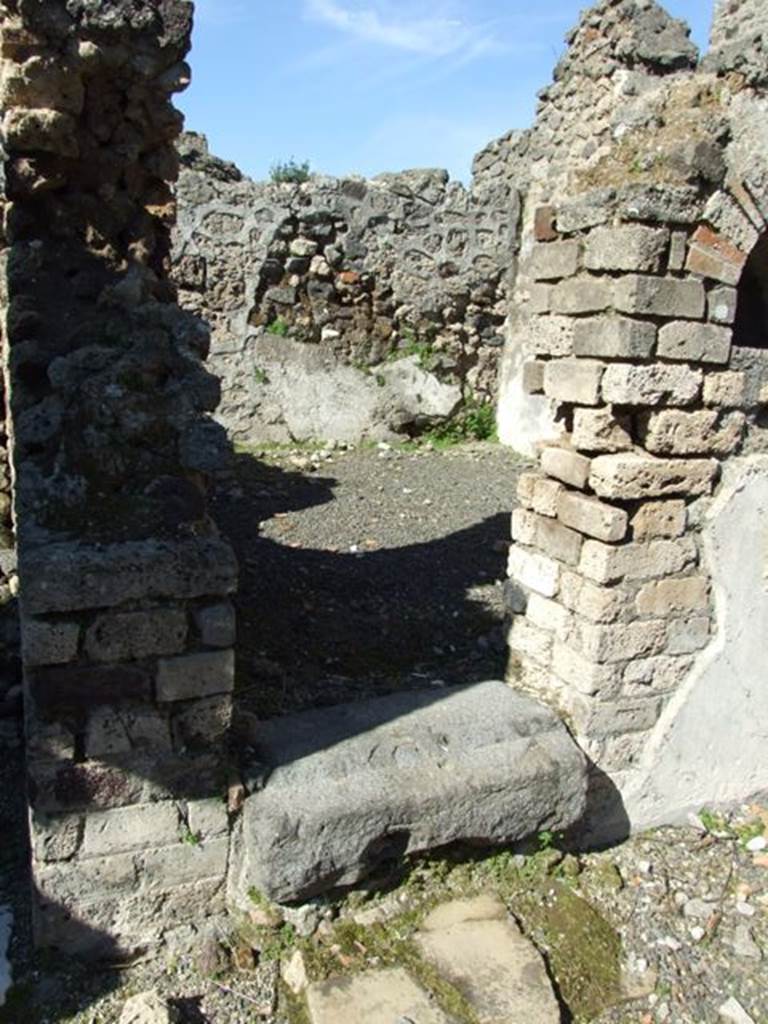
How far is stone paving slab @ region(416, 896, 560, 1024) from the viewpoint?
8.03 ft

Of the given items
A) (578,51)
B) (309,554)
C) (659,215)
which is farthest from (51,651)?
(578,51)

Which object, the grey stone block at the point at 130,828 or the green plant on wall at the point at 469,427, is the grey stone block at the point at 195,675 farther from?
the green plant on wall at the point at 469,427

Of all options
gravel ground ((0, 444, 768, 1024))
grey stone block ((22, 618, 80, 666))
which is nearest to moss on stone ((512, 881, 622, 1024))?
gravel ground ((0, 444, 768, 1024))

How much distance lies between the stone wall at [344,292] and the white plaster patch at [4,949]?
6394 mm

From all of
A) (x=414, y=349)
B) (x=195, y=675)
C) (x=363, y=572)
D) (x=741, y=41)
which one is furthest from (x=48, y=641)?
(x=414, y=349)

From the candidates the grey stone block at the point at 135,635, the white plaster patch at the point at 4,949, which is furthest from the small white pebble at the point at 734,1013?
the white plaster patch at the point at 4,949

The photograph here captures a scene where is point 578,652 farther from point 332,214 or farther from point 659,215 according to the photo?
point 332,214

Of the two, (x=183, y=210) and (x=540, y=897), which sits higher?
(x=183, y=210)

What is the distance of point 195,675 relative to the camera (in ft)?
7.97

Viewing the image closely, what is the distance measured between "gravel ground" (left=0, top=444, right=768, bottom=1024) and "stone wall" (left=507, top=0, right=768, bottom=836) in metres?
0.34

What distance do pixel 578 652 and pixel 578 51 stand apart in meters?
7.88

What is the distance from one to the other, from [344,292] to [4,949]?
741 centimetres

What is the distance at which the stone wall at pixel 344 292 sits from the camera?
853 centimetres

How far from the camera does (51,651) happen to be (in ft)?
7.39
